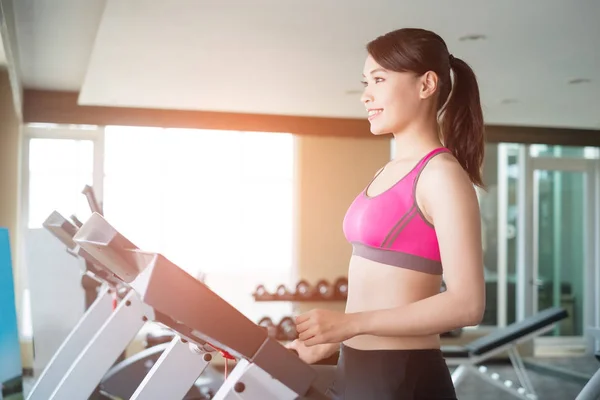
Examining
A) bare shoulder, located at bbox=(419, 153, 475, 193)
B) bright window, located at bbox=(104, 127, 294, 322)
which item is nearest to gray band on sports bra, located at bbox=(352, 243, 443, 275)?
bare shoulder, located at bbox=(419, 153, 475, 193)

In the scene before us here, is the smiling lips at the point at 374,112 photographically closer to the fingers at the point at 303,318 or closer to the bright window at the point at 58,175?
the fingers at the point at 303,318

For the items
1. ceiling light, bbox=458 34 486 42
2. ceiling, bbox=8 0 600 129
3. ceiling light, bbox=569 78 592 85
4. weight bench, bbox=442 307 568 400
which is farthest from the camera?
ceiling light, bbox=569 78 592 85

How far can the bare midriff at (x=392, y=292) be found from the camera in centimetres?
104

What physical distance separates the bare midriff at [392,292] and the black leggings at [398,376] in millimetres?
11

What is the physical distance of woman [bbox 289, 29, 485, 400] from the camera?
0.96 m

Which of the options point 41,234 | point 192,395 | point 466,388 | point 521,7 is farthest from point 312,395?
point 466,388

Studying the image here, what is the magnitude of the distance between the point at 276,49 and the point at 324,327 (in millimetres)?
3163

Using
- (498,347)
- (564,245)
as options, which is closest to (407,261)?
(498,347)

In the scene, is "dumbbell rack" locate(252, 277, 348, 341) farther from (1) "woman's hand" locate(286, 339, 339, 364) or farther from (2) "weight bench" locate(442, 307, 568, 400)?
(1) "woman's hand" locate(286, 339, 339, 364)

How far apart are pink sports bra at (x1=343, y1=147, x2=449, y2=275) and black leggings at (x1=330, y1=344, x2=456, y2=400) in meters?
0.14

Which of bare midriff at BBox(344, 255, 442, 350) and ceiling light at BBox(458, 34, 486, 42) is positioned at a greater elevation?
ceiling light at BBox(458, 34, 486, 42)

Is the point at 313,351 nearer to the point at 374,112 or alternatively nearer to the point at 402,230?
the point at 402,230

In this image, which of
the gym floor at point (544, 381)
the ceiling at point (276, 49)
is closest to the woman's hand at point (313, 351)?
the ceiling at point (276, 49)

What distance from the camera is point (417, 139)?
113 centimetres
